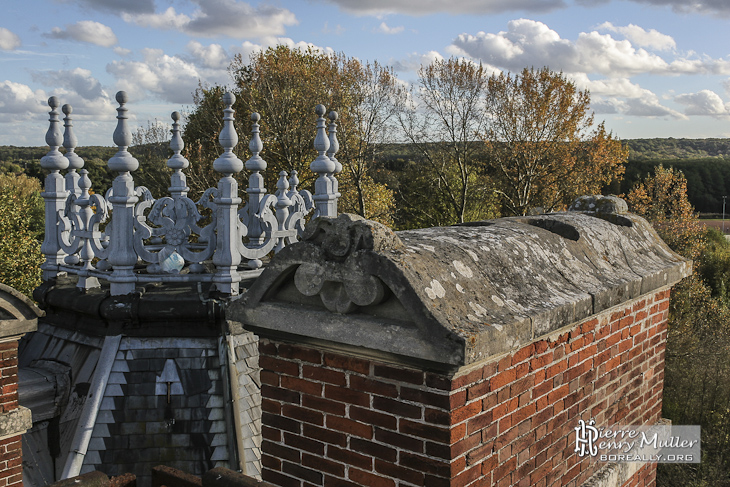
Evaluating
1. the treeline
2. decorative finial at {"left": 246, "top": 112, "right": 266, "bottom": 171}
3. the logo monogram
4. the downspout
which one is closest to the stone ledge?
the downspout

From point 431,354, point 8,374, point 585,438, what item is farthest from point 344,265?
point 8,374

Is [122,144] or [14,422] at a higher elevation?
[122,144]

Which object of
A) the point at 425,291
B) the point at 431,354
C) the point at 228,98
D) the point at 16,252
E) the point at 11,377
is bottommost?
the point at 16,252

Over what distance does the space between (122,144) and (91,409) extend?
2779mm

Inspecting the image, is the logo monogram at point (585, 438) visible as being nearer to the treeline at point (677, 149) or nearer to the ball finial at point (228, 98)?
the ball finial at point (228, 98)

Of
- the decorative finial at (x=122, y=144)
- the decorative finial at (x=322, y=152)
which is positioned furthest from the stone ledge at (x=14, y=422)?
the decorative finial at (x=322, y=152)

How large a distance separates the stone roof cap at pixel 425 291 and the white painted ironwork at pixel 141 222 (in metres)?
4.17

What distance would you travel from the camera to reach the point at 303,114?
2664 centimetres

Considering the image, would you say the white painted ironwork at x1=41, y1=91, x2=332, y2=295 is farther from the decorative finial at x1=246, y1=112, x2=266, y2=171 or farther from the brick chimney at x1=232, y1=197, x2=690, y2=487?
the brick chimney at x1=232, y1=197, x2=690, y2=487

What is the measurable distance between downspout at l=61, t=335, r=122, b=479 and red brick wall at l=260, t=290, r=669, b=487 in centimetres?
415

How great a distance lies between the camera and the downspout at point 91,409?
20.1 ft

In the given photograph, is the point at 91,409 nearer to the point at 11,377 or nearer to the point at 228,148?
the point at 11,377

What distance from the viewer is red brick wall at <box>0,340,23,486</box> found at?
205 inches

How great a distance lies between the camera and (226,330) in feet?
22.1
